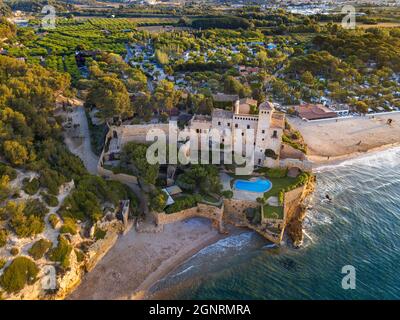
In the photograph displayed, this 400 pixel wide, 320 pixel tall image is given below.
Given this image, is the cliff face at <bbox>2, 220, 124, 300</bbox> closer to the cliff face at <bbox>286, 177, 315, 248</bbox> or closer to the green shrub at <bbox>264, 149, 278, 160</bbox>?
the cliff face at <bbox>286, 177, 315, 248</bbox>

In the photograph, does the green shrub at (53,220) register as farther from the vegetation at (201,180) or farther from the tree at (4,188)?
the vegetation at (201,180)

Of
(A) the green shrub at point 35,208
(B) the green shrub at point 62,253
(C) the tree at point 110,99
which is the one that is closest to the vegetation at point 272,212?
(B) the green shrub at point 62,253

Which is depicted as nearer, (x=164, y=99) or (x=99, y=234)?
(x=99, y=234)

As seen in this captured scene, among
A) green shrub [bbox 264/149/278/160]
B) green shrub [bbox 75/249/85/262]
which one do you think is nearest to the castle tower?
green shrub [bbox 264/149/278/160]

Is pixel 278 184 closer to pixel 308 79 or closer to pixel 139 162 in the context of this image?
pixel 139 162

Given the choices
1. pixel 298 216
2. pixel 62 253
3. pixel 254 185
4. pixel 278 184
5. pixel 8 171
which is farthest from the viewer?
pixel 278 184

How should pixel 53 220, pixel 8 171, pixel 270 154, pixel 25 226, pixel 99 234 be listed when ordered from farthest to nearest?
pixel 270 154 → pixel 99 234 → pixel 8 171 → pixel 53 220 → pixel 25 226

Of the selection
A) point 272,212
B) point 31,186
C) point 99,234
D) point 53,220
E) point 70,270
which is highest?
point 31,186

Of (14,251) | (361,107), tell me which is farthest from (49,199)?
(361,107)

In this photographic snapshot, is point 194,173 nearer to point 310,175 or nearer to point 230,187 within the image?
point 230,187
